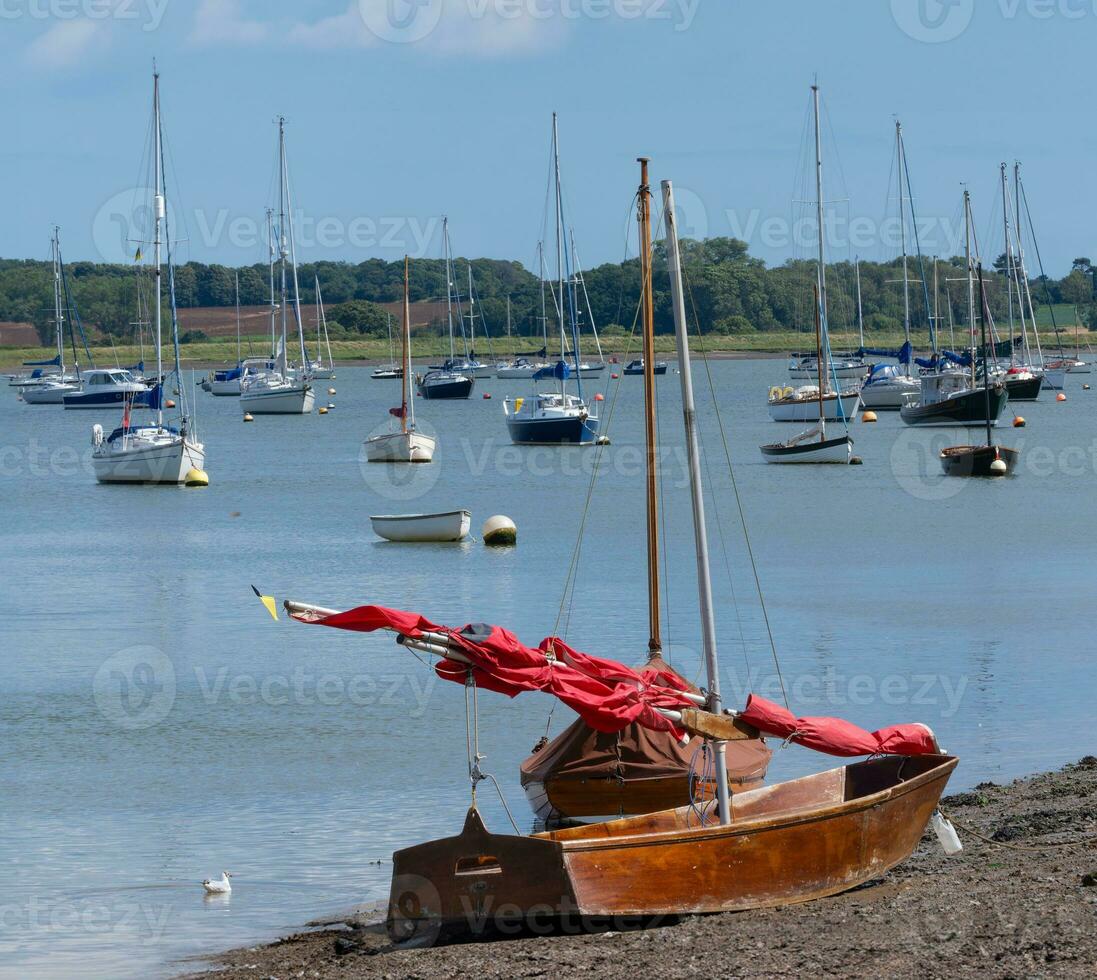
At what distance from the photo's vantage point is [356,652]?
31391 mm

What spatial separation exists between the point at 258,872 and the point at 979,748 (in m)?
9.70

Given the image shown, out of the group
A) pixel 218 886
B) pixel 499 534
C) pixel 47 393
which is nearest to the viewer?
pixel 218 886

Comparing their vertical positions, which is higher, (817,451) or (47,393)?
(47,393)

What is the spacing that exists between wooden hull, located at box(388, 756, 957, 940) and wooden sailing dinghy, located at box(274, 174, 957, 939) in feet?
0.04

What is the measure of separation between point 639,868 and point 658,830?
179 centimetres

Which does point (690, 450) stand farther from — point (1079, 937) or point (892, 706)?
point (892, 706)

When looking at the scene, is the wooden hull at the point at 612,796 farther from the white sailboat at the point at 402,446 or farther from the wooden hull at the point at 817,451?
the white sailboat at the point at 402,446

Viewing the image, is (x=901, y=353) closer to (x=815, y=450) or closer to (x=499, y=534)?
(x=815, y=450)

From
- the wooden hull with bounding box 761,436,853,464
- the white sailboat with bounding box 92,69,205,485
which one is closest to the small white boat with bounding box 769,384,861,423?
the wooden hull with bounding box 761,436,853,464

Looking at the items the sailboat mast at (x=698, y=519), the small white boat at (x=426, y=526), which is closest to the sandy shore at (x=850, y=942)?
the sailboat mast at (x=698, y=519)

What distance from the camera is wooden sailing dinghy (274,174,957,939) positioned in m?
13.8

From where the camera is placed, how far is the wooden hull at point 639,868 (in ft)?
45.1

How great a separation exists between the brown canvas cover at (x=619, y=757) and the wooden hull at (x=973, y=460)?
154ft

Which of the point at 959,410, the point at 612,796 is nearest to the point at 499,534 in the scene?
the point at 612,796
